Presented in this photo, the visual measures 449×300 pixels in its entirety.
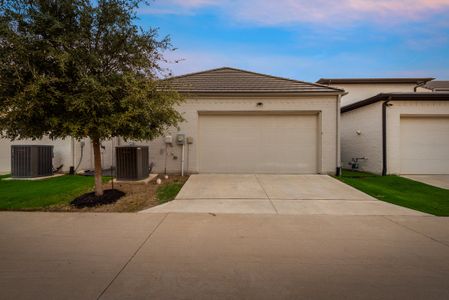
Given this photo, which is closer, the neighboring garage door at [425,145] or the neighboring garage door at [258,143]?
the neighboring garage door at [425,145]

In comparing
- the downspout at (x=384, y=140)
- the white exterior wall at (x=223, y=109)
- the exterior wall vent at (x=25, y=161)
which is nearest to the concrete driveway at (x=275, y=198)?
the white exterior wall at (x=223, y=109)

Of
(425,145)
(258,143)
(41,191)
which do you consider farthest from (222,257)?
(425,145)

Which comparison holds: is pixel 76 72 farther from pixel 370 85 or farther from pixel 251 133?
pixel 370 85

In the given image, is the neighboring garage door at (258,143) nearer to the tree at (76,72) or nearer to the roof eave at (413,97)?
the roof eave at (413,97)

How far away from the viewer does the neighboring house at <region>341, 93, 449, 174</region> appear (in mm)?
11820

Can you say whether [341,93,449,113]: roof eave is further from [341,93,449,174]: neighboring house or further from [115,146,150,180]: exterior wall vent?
[115,146,150,180]: exterior wall vent

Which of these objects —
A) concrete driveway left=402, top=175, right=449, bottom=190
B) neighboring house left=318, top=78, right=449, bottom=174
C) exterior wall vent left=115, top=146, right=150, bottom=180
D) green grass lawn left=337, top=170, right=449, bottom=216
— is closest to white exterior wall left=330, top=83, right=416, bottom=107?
neighboring house left=318, top=78, right=449, bottom=174

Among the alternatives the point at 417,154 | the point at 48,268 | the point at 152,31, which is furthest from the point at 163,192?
the point at 417,154

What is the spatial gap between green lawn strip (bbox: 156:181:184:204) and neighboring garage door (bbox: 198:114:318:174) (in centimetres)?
263

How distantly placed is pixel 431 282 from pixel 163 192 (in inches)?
270

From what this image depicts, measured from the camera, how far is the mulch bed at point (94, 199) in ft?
23.1

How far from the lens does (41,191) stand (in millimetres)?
8430

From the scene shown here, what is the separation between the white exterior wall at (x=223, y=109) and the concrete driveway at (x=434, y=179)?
11.9ft

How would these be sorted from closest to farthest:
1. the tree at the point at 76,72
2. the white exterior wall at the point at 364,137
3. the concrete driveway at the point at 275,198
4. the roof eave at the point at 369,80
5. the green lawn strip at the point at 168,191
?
the tree at the point at 76,72 → the concrete driveway at the point at 275,198 → the green lawn strip at the point at 168,191 → the white exterior wall at the point at 364,137 → the roof eave at the point at 369,80
